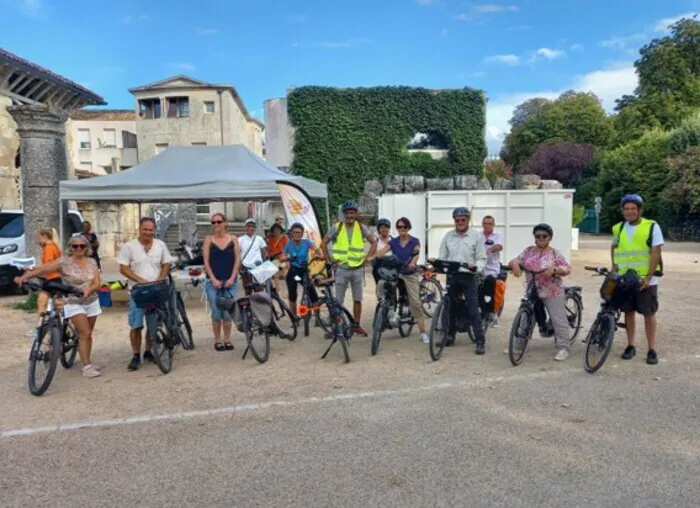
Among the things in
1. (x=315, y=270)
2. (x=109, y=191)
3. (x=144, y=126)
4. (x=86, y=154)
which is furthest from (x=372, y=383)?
(x=86, y=154)

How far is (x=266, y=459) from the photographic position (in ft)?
12.9

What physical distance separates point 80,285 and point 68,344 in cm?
82

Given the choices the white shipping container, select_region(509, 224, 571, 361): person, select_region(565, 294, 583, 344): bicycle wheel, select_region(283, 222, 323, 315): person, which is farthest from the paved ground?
the white shipping container

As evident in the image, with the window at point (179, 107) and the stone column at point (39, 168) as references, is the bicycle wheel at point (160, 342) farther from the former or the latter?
the window at point (179, 107)

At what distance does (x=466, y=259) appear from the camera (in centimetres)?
658

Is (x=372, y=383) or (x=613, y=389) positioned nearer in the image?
(x=613, y=389)

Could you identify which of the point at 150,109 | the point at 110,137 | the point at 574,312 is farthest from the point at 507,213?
the point at 110,137

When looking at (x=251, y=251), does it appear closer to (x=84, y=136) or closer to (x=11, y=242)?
(x=11, y=242)

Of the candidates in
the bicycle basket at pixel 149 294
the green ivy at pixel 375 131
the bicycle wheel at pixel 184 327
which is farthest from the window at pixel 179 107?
the bicycle basket at pixel 149 294

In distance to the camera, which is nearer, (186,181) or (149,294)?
(149,294)

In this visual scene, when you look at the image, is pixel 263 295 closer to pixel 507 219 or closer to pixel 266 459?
pixel 266 459

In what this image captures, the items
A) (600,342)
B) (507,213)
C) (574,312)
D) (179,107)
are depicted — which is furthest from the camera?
(179,107)

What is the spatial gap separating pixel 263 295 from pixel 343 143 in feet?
59.0

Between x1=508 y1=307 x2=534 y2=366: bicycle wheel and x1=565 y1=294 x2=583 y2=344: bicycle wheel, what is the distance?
3.44 ft
